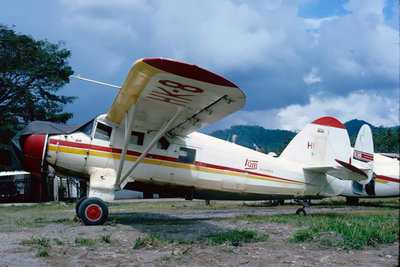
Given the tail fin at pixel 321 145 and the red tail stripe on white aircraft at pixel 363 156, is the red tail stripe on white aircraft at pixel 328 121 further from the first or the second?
the red tail stripe on white aircraft at pixel 363 156

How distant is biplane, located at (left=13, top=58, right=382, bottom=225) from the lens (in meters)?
7.54

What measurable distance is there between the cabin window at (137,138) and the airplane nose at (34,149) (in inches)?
81.5

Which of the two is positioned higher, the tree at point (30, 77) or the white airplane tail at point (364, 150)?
the tree at point (30, 77)

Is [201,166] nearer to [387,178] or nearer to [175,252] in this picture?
[175,252]

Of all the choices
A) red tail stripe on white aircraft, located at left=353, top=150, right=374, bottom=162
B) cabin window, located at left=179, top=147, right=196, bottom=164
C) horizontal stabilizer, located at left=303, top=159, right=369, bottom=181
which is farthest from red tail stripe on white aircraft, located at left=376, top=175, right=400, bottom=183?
cabin window, located at left=179, top=147, right=196, bottom=164

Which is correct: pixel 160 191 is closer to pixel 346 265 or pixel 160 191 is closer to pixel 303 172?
pixel 303 172

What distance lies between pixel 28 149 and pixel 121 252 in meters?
4.81

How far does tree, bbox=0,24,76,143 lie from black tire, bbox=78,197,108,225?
18.4 meters

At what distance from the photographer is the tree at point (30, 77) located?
25.9 metres

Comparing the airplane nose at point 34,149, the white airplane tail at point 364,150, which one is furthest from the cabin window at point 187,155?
the white airplane tail at point 364,150

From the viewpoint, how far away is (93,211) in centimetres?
840

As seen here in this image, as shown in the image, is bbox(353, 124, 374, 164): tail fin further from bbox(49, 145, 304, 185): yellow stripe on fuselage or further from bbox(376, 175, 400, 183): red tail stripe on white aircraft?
bbox(49, 145, 304, 185): yellow stripe on fuselage

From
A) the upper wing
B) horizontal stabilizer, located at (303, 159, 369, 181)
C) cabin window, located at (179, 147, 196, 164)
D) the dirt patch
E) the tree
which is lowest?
the dirt patch

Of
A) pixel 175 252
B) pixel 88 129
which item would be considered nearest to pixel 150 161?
pixel 88 129
